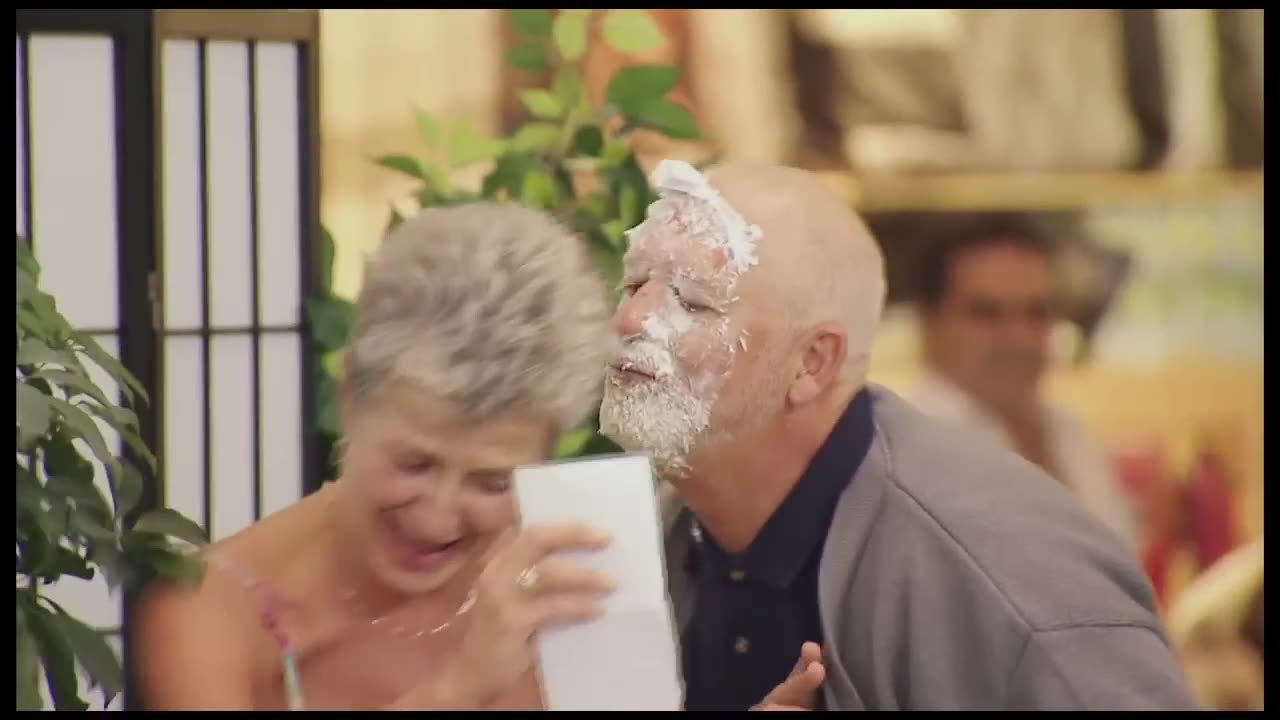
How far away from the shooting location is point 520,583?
2135mm

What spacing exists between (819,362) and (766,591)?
31cm

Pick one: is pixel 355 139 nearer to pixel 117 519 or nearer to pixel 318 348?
pixel 318 348

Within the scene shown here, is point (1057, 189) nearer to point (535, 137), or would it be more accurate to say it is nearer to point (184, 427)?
point (535, 137)

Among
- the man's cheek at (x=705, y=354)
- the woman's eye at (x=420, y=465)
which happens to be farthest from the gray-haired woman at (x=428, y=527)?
the man's cheek at (x=705, y=354)

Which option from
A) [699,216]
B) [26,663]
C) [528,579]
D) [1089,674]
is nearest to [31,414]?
[26,663]

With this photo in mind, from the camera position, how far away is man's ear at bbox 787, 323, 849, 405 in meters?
2.15

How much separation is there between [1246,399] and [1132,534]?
25cm

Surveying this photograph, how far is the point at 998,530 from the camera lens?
7.02 feet

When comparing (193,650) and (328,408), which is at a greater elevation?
(328,408)

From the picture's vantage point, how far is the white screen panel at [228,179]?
225 cm

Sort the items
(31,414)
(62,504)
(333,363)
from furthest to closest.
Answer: (333,363) → (62,504) → (31,414)

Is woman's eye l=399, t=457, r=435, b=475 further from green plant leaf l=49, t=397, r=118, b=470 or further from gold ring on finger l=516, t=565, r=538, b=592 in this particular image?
green plant leaf l=49, t=397, r=118, b=470

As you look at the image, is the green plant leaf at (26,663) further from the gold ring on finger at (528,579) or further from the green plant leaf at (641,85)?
the green plant leaf at (641,85)
